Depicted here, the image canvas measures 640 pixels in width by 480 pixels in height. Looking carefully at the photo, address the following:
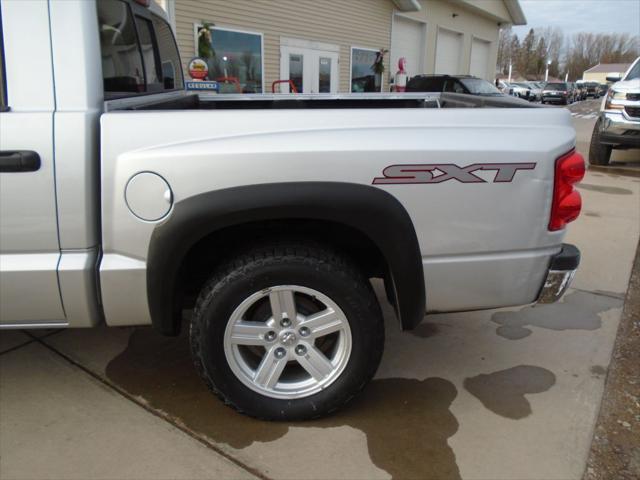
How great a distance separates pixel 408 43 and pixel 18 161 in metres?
17.2

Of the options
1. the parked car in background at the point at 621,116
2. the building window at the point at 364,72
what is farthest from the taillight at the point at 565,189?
the building window at the point at 364,72

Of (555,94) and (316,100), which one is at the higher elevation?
(555,94)

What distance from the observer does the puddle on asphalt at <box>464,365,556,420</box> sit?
265 centimetres

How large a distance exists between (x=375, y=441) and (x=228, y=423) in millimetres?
678

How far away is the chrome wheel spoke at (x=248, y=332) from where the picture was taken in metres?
2.32

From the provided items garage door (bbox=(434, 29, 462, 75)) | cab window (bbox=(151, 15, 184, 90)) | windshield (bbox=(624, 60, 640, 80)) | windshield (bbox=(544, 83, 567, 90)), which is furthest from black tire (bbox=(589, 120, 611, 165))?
windshield (bbox=(544, 83, 567, 90))

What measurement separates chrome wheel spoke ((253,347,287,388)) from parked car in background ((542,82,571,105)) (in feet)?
134

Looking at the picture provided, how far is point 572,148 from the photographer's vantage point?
226cm

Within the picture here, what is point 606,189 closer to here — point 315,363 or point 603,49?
point 315,363

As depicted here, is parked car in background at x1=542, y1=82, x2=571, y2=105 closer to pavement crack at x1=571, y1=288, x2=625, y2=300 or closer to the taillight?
pavement crack at x1=571, y1=288, x2=625, y2=300

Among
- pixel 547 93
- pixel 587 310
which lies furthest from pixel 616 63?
pixel 587 310

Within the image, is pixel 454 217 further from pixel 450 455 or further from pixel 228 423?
pixel 228 423

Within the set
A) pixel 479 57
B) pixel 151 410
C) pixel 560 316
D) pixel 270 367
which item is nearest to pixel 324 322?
pixel 270 367

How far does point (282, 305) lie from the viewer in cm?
231
